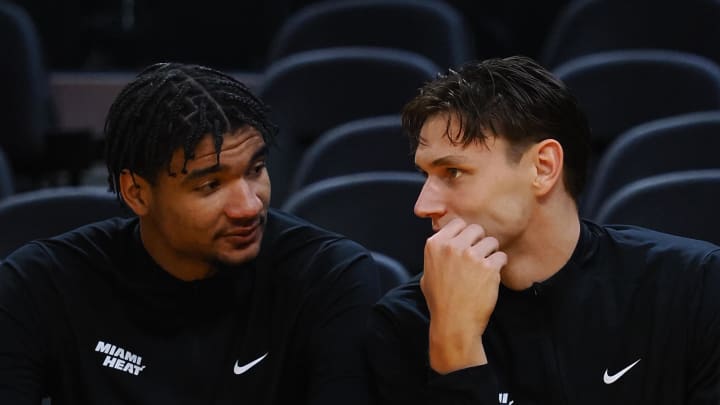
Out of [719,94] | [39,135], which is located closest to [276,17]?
[39,135]

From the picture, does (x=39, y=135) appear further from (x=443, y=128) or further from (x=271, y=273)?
(x=443, y=128)

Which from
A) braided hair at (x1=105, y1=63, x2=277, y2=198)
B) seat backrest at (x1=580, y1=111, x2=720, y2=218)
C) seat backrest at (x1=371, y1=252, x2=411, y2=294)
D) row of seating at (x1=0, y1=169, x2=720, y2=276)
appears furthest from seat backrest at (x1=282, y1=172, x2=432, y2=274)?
braided hair at (x1=105, y1=63, x2=277, y2=198)

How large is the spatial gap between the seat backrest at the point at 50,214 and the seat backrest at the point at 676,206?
1.01 metres

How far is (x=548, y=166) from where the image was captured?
5.89ft

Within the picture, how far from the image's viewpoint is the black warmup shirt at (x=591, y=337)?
1.74 meters

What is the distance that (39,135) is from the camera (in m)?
3.95

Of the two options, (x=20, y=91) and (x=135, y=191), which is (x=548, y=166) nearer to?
(x=135, y=191)

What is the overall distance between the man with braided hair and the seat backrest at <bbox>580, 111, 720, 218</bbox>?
1.03 m

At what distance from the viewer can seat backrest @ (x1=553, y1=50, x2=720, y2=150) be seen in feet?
10.7

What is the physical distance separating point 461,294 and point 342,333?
250 millimetres

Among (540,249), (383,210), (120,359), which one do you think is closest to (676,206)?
(383,210)

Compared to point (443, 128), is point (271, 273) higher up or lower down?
lower down

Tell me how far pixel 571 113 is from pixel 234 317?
615 millimetres

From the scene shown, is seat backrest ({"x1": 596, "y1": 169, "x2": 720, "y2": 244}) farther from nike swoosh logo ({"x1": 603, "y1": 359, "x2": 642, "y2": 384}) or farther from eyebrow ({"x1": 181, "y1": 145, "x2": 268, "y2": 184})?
eyebrow ({"x1": 181, "y1": 145, "x2": 268, "y2": 184})
